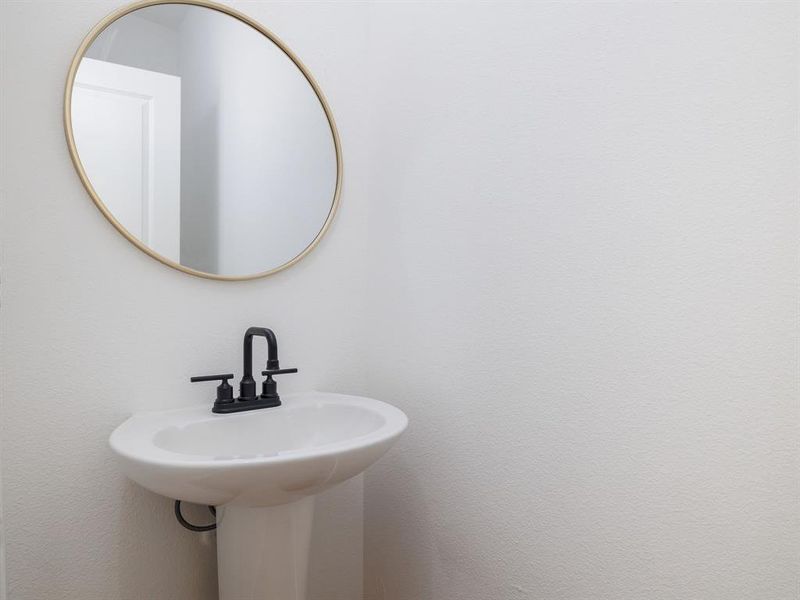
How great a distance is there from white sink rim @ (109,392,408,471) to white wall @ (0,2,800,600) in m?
0.07

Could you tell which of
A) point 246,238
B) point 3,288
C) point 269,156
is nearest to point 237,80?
point 269,156

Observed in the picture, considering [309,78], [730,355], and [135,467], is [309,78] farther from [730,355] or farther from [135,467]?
[730,355]

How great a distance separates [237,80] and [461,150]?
2.02 ft

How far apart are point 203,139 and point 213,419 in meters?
0.68

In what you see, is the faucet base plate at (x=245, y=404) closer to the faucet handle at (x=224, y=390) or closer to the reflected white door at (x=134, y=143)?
the faucet handle at (x=224, y=390)

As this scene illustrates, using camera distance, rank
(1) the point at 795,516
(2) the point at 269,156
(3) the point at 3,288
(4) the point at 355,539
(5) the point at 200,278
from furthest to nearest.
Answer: (4) the point at 355,539, (2) the point at 269,156, (5) the point at 200,278, (3) the point at 3,288, (1) the point at 795,516

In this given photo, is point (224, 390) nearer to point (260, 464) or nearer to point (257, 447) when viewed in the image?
point (257, 447)

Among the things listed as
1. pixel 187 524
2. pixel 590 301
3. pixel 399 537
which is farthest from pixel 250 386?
pixel 590 301

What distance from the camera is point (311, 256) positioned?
54.9 inches

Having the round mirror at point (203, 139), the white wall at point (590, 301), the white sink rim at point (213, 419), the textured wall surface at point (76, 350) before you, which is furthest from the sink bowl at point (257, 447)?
the round mirror at point (203, 139)

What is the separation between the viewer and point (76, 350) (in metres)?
1.04

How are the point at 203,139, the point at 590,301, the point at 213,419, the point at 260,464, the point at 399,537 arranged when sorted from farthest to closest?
the point at 399,537
the point at 203,139
the point at 213,419
the point at 590,301
the point at 260,464

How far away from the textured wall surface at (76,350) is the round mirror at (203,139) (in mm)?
44

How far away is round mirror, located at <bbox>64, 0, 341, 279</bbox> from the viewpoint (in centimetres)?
108
